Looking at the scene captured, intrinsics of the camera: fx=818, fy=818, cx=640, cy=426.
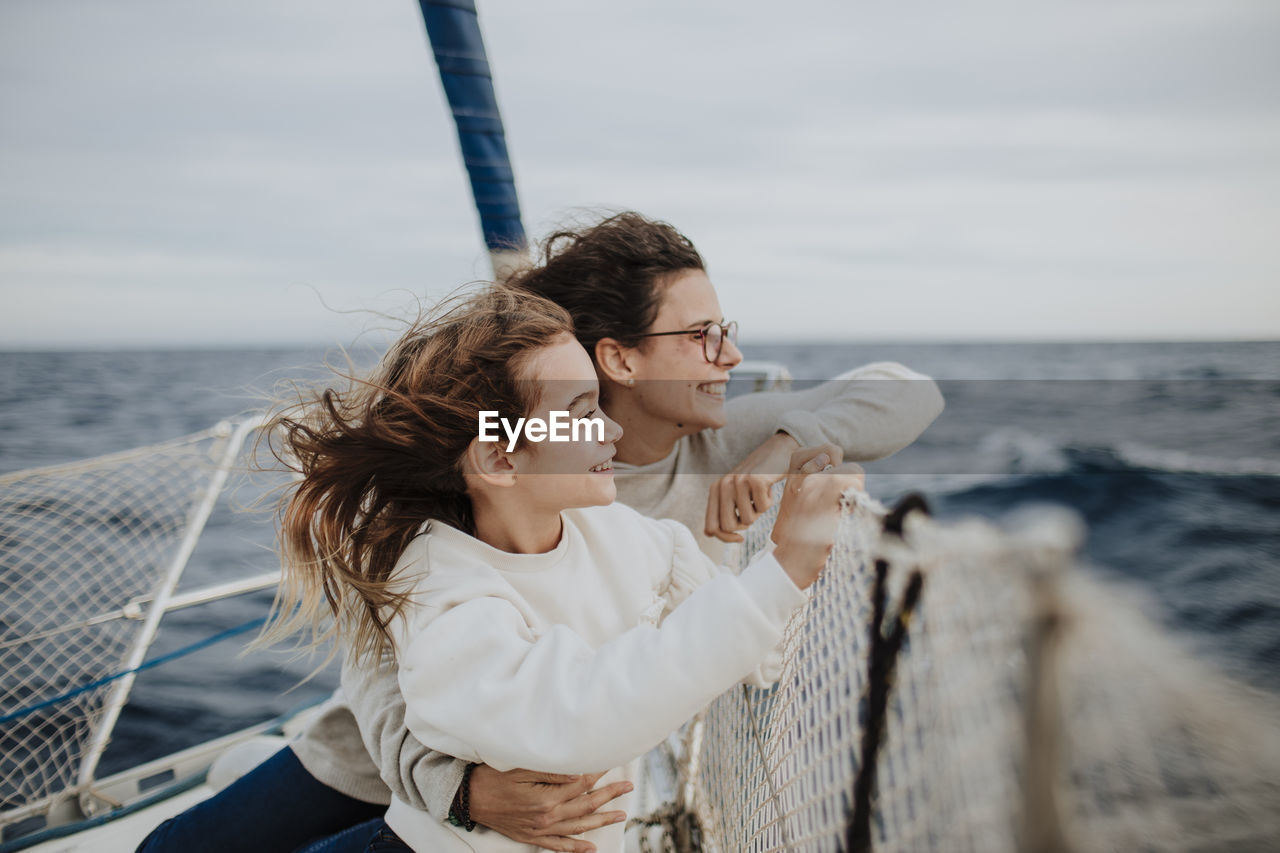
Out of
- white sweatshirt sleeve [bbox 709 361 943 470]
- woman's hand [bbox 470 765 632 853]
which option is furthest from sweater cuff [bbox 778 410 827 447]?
woman's hand [bbox 470 765 632 853]

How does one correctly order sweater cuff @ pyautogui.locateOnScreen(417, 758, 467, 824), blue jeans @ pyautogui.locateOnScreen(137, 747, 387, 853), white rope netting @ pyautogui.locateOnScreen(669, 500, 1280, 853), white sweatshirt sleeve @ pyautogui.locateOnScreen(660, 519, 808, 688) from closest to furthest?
A: white rope netting @ pyautogui.locateOnScreen(669, 500, 1280, 853) < sweater cuff @ pyautogui.locateOnScreen(417, 758, 467, 824) < white sweatshirt sleeve @ pyautogui.locateOnScreen(660, 519, 808, 688) < blue jeans @ pyautogui.locateOnScreen(137, 747, 387, 853)

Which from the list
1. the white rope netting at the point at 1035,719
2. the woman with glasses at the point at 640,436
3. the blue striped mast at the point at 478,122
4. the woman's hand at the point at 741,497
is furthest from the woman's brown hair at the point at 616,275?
the white rope netting at the point at 1035,719

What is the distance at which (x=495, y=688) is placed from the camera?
108cm

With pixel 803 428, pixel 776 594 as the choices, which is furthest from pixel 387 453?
pixel 803 428

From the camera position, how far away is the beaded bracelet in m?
1.28

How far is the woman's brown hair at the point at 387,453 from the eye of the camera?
4.60ft

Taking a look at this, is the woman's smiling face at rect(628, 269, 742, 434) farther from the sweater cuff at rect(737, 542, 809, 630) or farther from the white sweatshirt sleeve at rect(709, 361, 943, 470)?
the sweater cuff at rect(737, 542, 809, 630)

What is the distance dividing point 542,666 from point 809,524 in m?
0.41

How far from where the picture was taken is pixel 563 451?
4.52ft

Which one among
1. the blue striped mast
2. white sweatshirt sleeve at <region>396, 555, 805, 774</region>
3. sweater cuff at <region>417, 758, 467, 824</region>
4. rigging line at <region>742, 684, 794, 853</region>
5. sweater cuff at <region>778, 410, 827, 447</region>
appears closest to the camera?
white sweatshirt sleeve at <region>396, 555, 805, 774</region>

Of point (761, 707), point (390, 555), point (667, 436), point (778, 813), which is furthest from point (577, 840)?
point (667, 436)

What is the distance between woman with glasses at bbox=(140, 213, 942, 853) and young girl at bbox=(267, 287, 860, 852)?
6.6 inches

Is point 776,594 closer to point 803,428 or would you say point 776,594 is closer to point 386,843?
point 386,843

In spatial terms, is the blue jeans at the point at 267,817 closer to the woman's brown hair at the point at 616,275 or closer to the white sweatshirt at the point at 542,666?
the white sweatshirt at the point at 542,666
